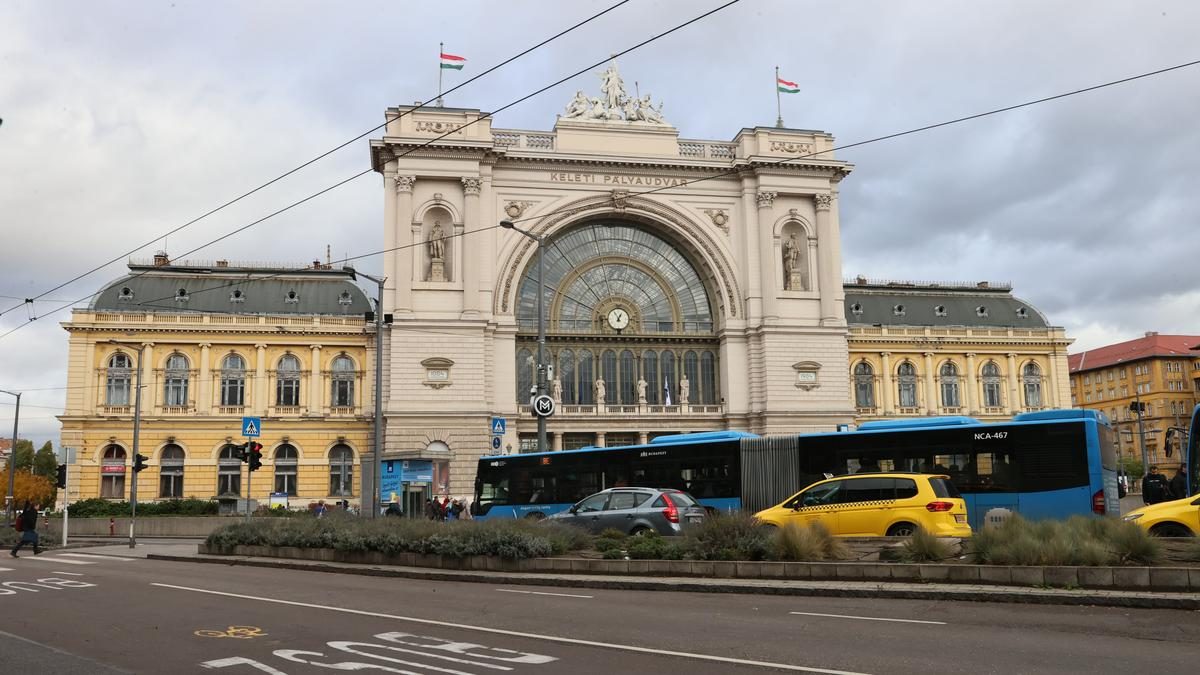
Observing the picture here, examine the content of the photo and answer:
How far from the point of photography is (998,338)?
72.7 m

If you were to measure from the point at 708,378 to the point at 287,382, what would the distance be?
26191 millimetres

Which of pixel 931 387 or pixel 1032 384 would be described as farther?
pixel 1032 384

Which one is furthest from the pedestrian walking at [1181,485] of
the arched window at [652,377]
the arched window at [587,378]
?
the arched window at [587,378]

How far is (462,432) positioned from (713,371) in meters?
16.5

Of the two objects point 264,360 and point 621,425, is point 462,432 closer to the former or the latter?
point 621,425

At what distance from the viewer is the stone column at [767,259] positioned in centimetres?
5953

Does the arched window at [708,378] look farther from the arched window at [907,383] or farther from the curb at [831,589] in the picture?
the curb at [831,589]

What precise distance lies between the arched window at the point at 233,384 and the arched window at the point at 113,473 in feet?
22.1

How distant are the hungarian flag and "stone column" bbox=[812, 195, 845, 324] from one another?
891 inches

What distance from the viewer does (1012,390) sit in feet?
237

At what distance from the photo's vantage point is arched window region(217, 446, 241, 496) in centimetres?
6044

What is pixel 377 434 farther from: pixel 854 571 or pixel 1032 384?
pixel 1032 384

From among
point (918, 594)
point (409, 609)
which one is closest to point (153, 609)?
point (409, 609)

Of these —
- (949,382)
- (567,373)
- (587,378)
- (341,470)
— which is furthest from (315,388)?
(949,382)
